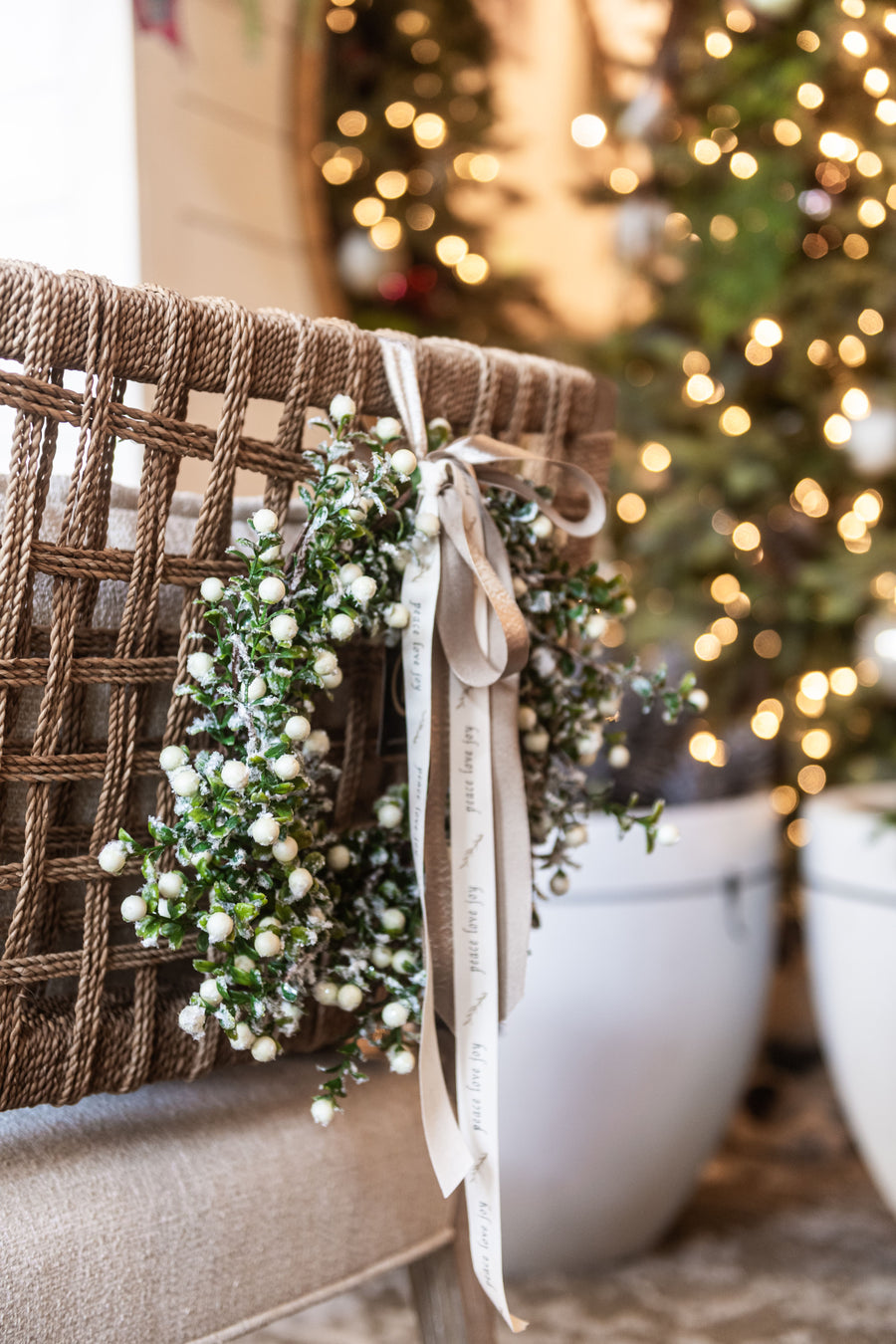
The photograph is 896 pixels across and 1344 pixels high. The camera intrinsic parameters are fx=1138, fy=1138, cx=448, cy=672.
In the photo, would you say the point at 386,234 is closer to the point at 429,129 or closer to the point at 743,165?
the point at 429,129

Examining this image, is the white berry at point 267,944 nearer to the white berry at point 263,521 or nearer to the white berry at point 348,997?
the white berry at point 348,997

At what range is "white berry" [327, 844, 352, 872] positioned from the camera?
601 millimetres

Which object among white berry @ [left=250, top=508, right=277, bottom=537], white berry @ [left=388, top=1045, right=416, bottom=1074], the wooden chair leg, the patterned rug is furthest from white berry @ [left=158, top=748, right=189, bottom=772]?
the patterned rug

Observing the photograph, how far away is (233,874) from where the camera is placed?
0.53 m

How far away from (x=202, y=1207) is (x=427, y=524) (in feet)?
1.22

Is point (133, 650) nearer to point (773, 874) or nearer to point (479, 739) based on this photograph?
point (479, 739)

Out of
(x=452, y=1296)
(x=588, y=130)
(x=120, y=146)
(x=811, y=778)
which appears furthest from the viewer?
(x=588, y=130)

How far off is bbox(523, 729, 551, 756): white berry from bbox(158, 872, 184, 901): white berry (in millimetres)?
230

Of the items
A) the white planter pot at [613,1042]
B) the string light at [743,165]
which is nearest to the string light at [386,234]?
the string light at [743,165]

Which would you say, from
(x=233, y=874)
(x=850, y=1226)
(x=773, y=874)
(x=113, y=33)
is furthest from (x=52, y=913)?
(x=113, y=33)

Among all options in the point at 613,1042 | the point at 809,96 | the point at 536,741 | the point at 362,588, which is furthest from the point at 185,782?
the point at 809,96

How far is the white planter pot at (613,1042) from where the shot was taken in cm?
118

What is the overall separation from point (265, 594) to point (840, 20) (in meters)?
1.61

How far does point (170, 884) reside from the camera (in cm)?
50
